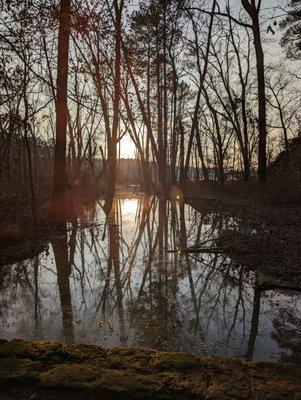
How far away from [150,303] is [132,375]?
2.76 m

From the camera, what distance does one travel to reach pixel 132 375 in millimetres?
3293

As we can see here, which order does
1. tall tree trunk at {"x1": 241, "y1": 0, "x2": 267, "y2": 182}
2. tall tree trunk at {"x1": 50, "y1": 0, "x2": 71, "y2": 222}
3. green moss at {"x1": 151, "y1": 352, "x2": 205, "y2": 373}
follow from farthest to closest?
tall tree trunk at {"x1": 241, "y1": 0, "x2": 267, "y2": 182}
tall tree trunk at {"x1": 50, "y1": 0, "x2": 71, "y2": 222}
green moss at {"x1": 151, "y1": 352, "x2": 205, "y2": 373}

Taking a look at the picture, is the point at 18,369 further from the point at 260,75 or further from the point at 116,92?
the point at 260,75

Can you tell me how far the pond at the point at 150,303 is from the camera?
471 cm

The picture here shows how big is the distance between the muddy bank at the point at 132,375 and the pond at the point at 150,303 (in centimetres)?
87

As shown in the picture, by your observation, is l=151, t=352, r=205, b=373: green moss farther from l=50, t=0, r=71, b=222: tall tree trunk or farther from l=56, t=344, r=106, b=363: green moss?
l=50, t=0, r=71, b=222: tall tree trunk

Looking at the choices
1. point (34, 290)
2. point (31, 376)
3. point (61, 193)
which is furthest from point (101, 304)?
point (61, 193)

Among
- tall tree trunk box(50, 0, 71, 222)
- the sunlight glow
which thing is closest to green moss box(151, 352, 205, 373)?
tall tree trunk box(50, 0, 71, 222)

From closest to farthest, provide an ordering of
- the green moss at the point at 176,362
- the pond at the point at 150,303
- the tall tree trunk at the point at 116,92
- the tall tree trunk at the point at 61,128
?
1. the green moss at the point at 176,362
2. the pond at the point at 150,303
3. the tall tree trunk at the point at 61,128
4. the tall tree trunk at the point at 116,92

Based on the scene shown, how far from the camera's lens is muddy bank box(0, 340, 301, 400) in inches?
121

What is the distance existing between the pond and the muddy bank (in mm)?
873

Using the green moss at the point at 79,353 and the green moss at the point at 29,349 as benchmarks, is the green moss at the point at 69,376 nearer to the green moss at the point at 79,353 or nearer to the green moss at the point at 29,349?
the green moss at the point at 79,353

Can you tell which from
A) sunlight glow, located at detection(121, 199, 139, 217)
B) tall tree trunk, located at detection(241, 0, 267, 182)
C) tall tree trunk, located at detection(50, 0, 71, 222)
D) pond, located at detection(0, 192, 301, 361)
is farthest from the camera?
sunlight glow, located at detection(121, 199, 139, 217)

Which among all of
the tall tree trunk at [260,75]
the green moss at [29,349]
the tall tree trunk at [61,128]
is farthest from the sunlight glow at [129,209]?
the green moss at [29,349]
